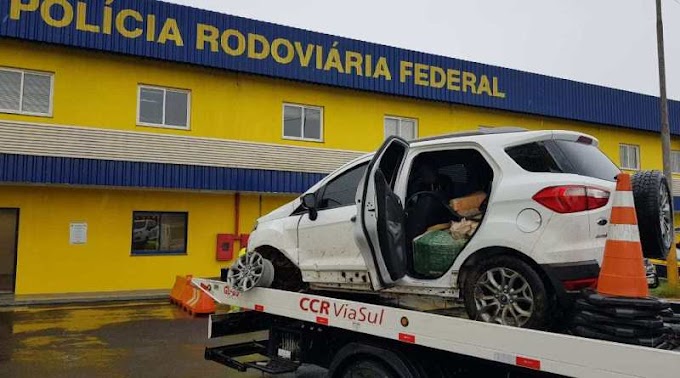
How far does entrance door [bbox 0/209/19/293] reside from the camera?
1268 cm

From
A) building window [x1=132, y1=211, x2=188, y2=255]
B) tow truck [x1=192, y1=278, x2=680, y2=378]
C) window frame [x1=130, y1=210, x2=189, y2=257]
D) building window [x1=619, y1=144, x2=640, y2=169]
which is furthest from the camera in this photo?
building window [x1=619, y1=144, x2=640, y2=169]

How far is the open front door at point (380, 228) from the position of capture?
430 centimetres

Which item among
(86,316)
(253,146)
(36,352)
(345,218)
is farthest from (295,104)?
(345,218)

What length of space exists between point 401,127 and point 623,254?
14.2 metres

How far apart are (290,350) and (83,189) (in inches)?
390

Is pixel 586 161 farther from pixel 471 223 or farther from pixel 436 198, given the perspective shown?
pixel 436 198

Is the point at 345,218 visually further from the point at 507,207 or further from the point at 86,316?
the point at 86,316

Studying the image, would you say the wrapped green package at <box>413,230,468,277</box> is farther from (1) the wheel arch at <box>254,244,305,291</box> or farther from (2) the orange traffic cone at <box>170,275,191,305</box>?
(2) the orange traffic cone at <box>170,275,191,305</box>

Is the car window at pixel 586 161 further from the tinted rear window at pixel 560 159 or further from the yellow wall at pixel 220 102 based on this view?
the yellow wall at pixel 220 102

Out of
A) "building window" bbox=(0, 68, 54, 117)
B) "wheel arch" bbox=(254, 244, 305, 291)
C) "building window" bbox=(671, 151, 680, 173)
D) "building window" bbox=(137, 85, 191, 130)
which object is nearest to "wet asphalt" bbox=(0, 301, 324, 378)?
"wheel arch" bbox=(254, 244, 305, 291)

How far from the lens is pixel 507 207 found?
3.94 meters

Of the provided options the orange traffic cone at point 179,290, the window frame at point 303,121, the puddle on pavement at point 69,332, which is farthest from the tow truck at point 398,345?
the window frame at point 303,121

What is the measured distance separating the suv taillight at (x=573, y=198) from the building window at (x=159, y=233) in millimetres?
12084

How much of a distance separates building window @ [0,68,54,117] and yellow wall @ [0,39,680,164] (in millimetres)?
195
